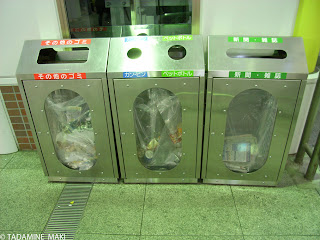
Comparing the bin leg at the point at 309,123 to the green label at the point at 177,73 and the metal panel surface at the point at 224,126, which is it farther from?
the green label at the point at 177,73

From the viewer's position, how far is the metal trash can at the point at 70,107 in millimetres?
1669

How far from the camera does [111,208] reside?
1.82 metres

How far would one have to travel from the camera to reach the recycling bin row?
162cm

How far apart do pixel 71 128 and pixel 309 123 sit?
190cm

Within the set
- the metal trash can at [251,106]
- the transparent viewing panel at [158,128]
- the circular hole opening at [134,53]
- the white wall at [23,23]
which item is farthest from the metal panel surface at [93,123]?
the metal trash can at [251,106]

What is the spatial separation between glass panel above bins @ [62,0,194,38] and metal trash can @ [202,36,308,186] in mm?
430

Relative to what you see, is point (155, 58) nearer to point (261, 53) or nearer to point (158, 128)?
point (158, 128)

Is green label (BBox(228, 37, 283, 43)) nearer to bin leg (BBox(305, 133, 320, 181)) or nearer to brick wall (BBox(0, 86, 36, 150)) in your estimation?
bin leg (BBox(305, 133, 320, 181))

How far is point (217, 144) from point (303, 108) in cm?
85

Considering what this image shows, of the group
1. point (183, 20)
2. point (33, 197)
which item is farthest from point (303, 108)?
point (33, 197)

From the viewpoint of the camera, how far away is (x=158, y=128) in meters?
1.94

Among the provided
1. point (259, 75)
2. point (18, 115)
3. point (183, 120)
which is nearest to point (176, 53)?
point (183, 120)

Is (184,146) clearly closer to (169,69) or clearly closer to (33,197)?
(169,69)

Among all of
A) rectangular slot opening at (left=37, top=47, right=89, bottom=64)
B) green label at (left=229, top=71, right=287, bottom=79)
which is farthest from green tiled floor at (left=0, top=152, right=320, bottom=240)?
rectangular slot opening at (left=37, top=47, right=89, bottom=64)
